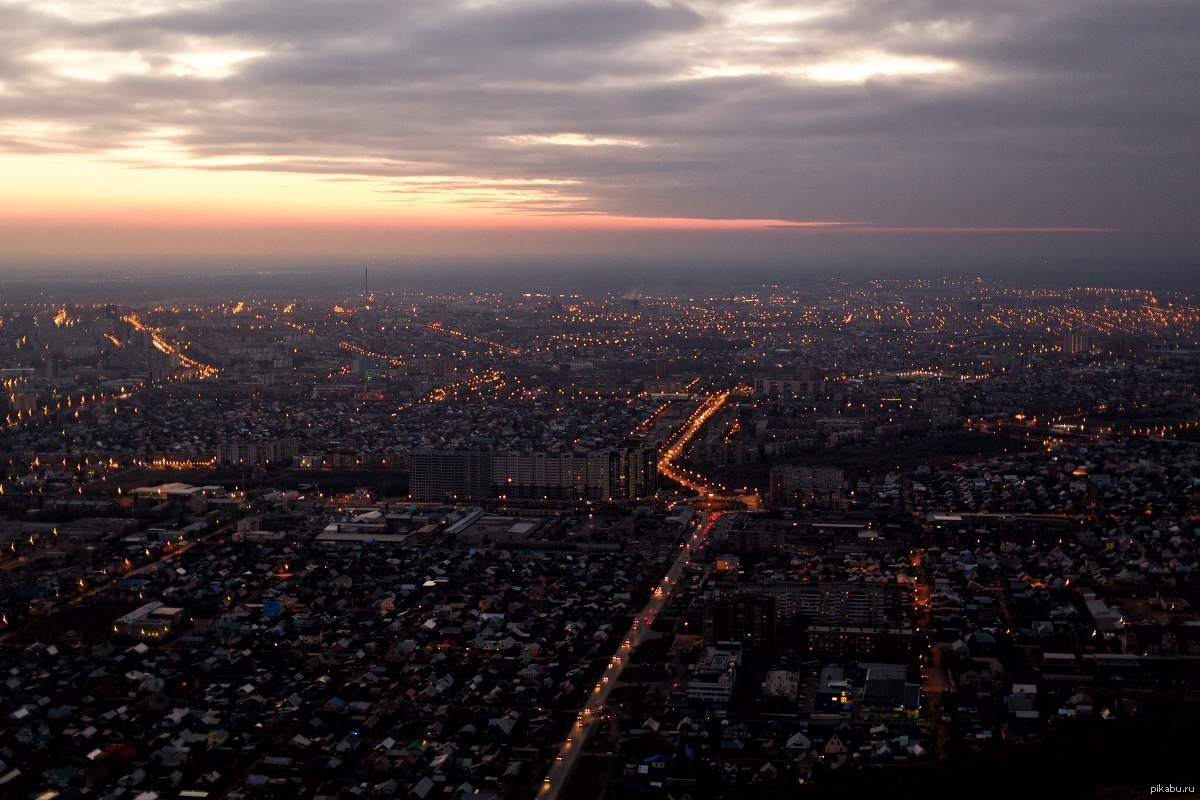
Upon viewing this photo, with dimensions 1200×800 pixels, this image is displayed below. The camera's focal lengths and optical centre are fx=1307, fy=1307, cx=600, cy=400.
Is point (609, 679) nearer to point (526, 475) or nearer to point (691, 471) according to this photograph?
point (526, 475)

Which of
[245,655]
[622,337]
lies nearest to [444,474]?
[245,655]

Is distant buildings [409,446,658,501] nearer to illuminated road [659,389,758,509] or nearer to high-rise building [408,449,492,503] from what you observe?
high-rise building [408,449,492,503]

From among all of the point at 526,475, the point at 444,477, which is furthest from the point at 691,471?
the point at 444,477

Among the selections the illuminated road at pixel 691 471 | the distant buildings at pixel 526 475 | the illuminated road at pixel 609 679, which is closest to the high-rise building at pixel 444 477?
the distant buildings at pixel 526 475

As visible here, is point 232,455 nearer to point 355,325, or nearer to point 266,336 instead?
point 266,336

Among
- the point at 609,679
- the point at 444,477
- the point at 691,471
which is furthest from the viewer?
the point at 691,471

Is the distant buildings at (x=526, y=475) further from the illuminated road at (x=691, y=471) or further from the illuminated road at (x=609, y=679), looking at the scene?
the illuminated road at (x=609, y=679)

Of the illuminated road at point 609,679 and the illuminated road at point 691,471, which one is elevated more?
the illuminated road at point 691,471

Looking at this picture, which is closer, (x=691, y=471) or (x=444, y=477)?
(x=444, y=477)

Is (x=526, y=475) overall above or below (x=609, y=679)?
above

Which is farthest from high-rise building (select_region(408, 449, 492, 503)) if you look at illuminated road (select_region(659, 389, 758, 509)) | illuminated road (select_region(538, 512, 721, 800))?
illuminated road (select_region(538, 512, 721, 800))
